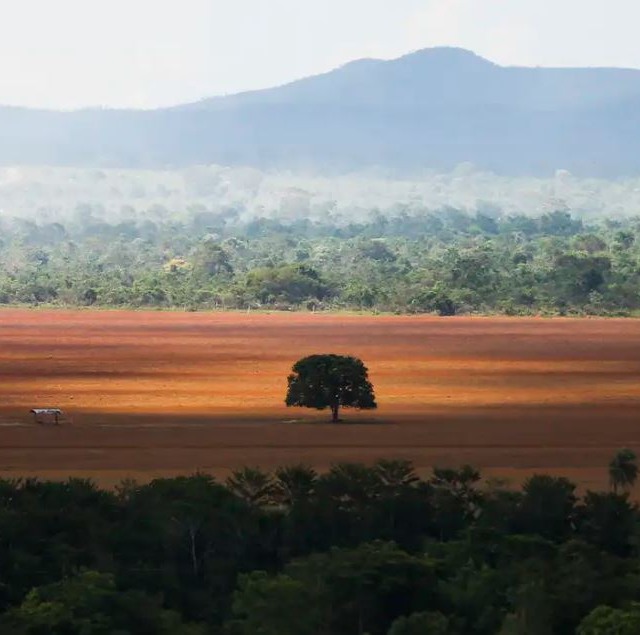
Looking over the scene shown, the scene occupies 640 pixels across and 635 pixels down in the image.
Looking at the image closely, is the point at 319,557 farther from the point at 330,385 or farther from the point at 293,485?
the point at 330,385

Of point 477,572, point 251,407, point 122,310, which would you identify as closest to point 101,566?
point 477,572

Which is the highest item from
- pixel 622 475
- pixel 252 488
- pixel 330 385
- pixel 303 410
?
pixel 252 488

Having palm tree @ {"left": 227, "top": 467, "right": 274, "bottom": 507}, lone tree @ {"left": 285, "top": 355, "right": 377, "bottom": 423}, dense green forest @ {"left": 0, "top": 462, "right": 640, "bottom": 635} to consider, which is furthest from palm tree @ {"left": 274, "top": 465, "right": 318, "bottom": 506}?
lone tree @ {"left": 285, "top": 355, "right": 377, "bottom": 423}

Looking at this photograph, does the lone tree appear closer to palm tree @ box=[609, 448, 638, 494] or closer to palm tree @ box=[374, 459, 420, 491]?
palm tree @ box=[609, 448, 638, 494]

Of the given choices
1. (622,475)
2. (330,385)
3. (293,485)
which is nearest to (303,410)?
→ (330,385)

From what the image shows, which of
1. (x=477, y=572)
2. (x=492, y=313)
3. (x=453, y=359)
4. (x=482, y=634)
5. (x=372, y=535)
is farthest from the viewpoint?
(x=492, y=313)

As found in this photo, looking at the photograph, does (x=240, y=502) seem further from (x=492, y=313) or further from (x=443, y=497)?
(x=492, y=313)
